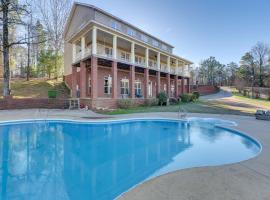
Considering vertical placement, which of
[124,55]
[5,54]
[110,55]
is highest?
[124,55]

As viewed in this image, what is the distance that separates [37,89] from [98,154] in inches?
835

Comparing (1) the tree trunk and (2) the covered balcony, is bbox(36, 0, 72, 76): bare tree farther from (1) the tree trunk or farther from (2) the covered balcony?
(1) the tree trunk

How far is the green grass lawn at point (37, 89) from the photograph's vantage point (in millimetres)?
22188

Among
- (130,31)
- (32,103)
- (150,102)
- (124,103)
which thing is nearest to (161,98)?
(150,102)

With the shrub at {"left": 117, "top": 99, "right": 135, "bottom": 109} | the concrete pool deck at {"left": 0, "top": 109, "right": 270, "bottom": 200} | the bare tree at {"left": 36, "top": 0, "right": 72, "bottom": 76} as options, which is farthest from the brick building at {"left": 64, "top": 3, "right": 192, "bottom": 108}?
the concrete pool deck at {"left": 0, "top": 109, "right": 270, "bottom": 200}

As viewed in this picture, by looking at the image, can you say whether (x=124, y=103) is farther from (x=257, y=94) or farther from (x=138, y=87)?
(x=257, y=94)

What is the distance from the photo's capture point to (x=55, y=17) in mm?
30188

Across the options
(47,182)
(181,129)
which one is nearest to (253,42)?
(181,129)

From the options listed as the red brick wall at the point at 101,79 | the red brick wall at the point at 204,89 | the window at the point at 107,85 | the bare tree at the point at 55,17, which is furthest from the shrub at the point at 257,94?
the bare tree at the point at 55,17

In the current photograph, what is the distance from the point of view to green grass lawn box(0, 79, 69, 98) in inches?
874

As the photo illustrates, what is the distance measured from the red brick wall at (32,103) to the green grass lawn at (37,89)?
3.86 m

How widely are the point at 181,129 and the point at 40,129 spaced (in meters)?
8.81

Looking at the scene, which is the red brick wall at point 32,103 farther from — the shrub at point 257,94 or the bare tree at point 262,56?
the bare tree at point 262,56

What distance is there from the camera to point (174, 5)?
17.8 meters
